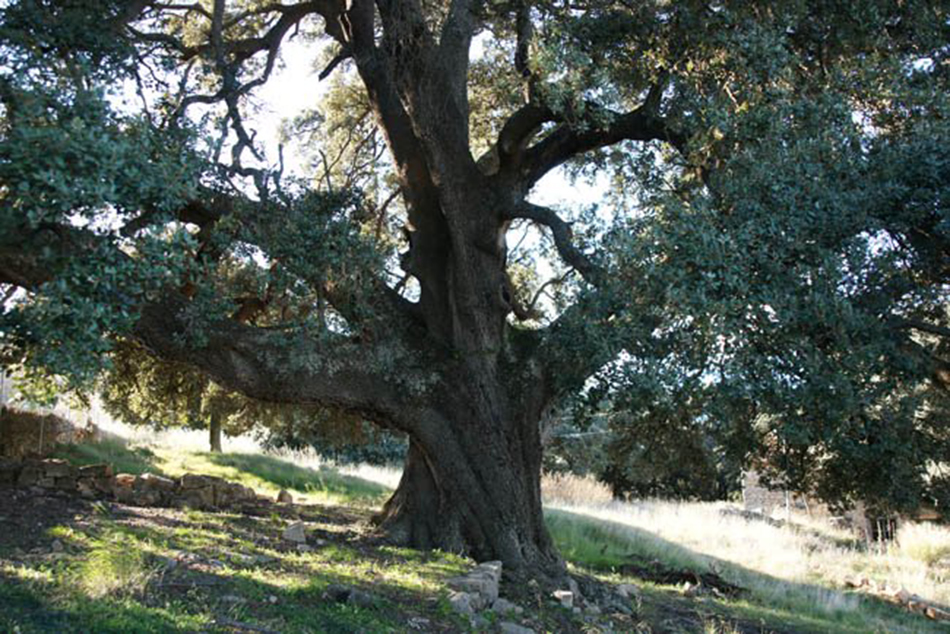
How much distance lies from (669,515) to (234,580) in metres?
16.1

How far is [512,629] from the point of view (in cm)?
760

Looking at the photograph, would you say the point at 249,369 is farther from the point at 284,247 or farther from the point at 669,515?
the point at 669,515

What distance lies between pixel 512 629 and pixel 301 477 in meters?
13.3

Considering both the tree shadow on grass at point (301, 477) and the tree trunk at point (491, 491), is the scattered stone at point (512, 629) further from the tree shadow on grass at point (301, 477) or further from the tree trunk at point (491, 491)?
the tree shadow on grass at point (301, 477)

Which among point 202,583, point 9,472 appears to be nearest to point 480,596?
point 202,583

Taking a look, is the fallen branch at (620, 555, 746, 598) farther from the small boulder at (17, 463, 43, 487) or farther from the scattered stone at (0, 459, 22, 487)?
the scattered stone at (0, 459, 22, 487)

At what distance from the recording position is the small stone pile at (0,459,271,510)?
13.4m

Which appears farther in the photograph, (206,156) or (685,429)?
(685,429)

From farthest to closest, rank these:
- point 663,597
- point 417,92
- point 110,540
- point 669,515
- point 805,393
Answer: point 669,515 → point 663,597 → point 417,92 → point 110,540 → point 805,393

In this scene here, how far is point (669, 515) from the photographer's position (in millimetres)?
21891

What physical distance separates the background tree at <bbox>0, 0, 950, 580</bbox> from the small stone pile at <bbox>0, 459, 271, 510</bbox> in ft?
12.2

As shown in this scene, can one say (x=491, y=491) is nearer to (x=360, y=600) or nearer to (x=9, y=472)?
(x=360, y=600)

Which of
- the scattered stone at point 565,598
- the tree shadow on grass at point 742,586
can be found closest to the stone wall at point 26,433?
the tree shadow on grass at point 742,586

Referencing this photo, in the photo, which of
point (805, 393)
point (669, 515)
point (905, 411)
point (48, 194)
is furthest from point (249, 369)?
point (669, 515)
